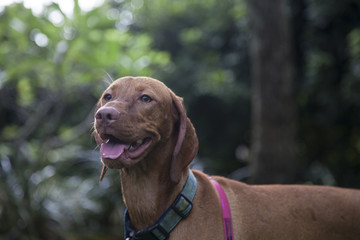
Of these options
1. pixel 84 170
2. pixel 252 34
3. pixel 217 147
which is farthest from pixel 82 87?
pixel 217 147

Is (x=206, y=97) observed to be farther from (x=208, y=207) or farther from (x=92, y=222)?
(x=208, y=207)

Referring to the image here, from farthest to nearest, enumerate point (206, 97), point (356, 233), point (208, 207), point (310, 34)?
Answer: point (206, 97)
point (310, 34)
point (356, 233)
point (208, 207)

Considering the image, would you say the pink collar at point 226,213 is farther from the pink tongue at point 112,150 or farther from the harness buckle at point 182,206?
the pink tongue at point 112,150

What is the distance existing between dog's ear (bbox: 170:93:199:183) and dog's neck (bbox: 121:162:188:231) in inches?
3.5

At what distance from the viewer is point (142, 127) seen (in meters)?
2.14

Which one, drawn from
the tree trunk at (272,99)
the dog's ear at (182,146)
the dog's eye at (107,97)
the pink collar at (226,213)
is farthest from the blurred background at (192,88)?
the pink collar at (226,213)

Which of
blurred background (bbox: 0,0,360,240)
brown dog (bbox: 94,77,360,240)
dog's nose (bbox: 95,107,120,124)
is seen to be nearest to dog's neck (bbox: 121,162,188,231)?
brown dog (bbox: 94,77,360,240)

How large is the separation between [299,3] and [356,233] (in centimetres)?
587

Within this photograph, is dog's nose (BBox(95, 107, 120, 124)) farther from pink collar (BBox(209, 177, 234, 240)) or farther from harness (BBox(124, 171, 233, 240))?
pink collar (BBox(209, 177, 234, 240))

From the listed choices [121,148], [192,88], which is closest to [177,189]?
[121,148]

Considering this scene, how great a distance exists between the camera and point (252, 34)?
5.24 metres

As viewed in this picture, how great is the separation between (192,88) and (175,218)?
20.2 feet

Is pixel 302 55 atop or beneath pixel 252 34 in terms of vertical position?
beneath

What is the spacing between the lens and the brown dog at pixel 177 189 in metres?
2.12
